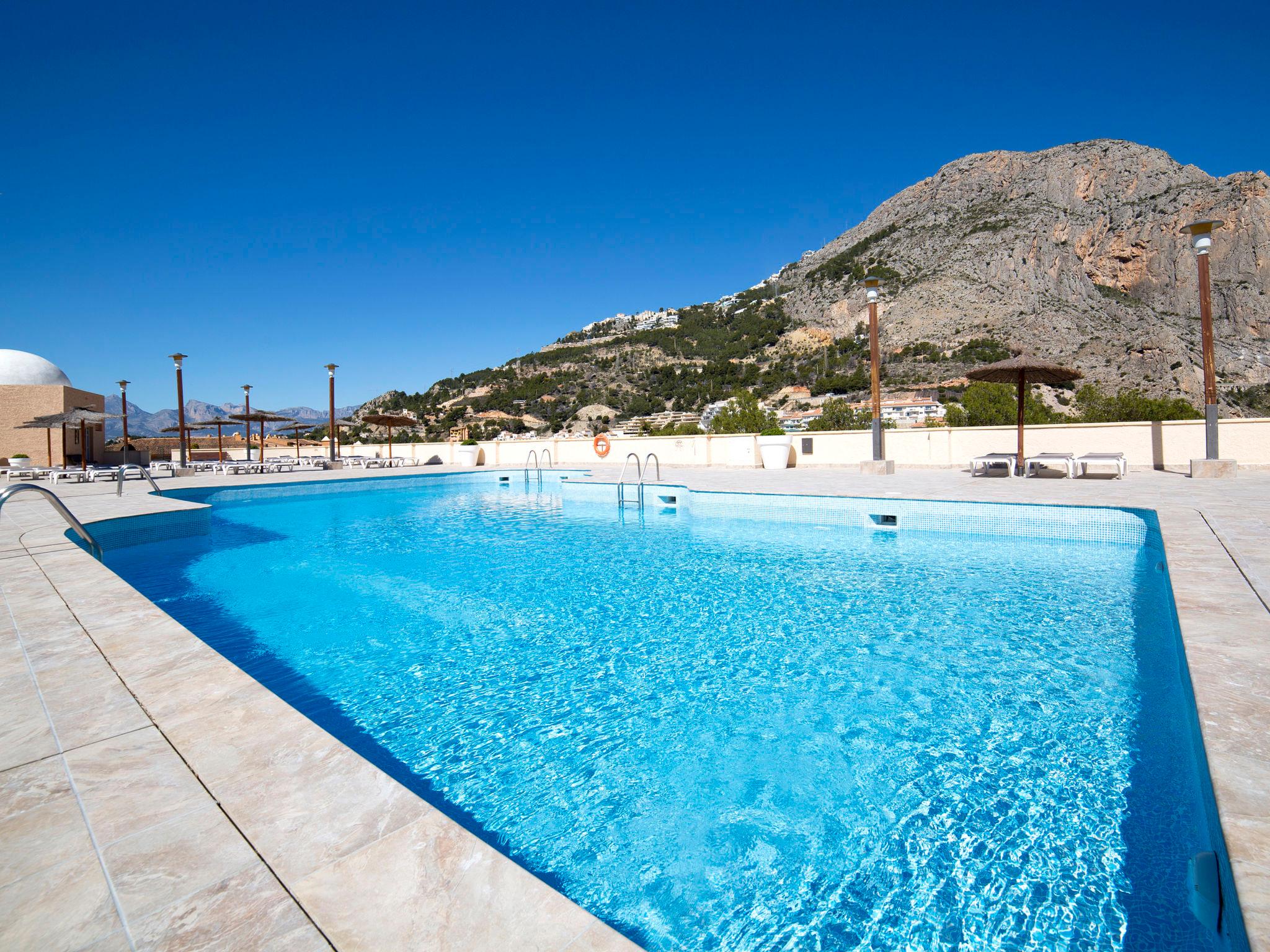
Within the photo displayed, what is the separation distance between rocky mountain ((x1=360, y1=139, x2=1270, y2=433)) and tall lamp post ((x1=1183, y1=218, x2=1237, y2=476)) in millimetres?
37476

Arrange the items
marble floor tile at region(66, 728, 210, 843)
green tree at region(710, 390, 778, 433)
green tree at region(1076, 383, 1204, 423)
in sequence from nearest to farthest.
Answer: marble floor tile at region(66, 728, 210, 843)
green tree at region(1076, 383, 1204, 423)
green tree at region(710, 390, 778, 433)

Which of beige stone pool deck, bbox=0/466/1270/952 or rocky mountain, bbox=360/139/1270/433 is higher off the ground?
rocky mountain, bbox=360/139/1270/433

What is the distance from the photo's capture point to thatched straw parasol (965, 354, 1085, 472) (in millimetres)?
9930

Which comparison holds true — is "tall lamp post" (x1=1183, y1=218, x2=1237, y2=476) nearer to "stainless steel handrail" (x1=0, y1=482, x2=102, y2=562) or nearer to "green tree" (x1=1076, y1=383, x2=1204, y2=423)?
"green tree" (x1=1076, y1=383, x2=1204, y2=423)

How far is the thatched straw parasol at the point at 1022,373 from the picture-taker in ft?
32.6

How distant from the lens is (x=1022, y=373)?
1022cm

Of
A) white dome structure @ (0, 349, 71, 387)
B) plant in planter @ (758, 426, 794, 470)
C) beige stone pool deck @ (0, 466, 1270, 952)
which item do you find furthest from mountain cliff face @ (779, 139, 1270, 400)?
white dome structure @ (0, 349, 71, 387)

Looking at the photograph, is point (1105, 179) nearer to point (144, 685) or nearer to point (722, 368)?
point (722, 368)

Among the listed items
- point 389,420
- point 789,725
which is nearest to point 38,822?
point 789,725

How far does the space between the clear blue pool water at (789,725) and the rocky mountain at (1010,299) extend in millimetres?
45508

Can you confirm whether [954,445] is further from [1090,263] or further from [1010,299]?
[1090,263]

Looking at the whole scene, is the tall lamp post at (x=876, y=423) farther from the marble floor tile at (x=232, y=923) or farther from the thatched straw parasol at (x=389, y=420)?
the thatched straw parasol at (x=389, y=420)

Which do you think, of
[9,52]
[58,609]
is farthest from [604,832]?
[9,52]

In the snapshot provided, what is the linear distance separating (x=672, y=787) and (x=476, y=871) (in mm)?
1276
